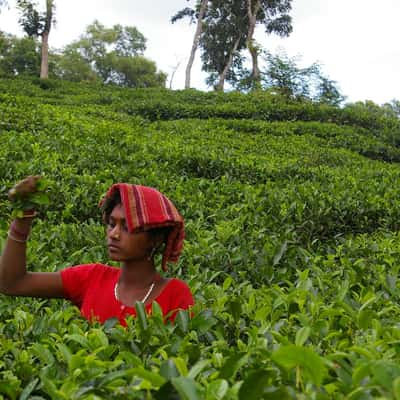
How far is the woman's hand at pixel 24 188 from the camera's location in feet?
6.29

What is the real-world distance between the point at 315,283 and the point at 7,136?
5073 mm

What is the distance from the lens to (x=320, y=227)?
5051 mm

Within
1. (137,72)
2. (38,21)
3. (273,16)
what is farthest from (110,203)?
(137,72)

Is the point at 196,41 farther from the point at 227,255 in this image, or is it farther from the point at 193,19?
the point at 227,255

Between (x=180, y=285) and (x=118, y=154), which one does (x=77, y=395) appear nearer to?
(x=180, y=285)

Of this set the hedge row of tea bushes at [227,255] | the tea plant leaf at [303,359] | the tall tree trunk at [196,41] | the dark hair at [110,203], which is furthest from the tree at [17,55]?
the tea plant leaf at [303,359]

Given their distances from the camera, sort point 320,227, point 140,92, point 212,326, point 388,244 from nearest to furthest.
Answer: point 212,326, point 388,244, point 320,227, point 140,92

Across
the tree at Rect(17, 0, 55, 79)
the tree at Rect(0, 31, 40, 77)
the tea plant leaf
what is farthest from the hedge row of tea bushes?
the tree at Rect(0, 31, 40, 77)

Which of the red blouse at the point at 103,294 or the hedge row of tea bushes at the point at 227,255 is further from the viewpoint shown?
the red blouse at the point at 103,294

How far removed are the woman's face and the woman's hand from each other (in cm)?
34

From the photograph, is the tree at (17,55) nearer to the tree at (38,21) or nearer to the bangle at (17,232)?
the tree at (38,21)

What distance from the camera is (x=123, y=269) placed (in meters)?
2.23

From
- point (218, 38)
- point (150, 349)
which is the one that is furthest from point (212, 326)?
point (218, 38)

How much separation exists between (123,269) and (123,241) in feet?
0.43
